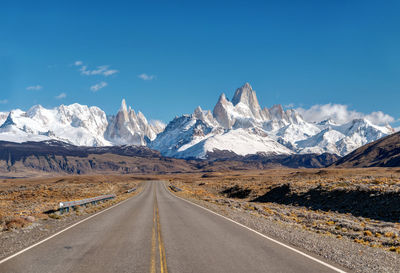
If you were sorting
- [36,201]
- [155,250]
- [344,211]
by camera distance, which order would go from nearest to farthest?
[155,250] < [344,211] < [36,201]

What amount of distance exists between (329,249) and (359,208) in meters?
16.7

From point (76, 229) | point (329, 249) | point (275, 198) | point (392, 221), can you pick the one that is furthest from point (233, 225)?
point (275, 198)

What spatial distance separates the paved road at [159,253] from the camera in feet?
33.3

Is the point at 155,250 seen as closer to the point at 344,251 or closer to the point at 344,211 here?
the point at 344,251

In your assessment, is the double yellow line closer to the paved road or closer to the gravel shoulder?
the paved road

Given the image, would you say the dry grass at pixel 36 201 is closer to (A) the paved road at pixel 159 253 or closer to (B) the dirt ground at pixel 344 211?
(A) the paved road at pixel 159 253

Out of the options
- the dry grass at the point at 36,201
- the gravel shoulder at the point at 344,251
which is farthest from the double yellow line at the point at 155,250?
the dry grass at the point at 36,201

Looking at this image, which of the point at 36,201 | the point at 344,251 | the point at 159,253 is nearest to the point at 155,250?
the point at 159,253

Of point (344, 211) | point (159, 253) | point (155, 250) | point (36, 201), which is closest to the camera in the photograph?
point (159, 253)

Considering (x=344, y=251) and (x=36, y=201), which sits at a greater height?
(x=344, y=251)

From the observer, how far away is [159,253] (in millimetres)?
12039

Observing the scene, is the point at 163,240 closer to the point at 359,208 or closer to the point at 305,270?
the point at 305,270

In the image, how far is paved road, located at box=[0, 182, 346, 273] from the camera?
1016cm

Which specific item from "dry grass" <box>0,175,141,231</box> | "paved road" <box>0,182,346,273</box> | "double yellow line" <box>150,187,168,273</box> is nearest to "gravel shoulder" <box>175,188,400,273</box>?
"paved road" <box>0,182,346,273</box>
